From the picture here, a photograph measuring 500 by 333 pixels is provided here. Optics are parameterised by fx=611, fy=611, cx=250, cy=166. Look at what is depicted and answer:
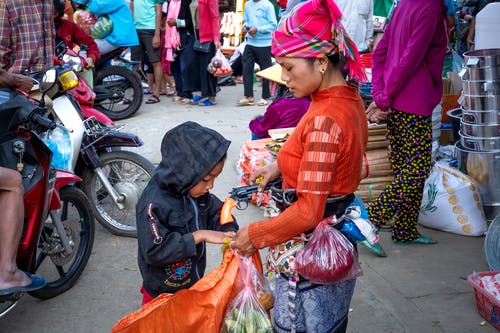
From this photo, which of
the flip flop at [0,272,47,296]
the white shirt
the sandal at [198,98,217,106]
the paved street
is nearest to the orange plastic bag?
the flip flop at [0,272,47,296]

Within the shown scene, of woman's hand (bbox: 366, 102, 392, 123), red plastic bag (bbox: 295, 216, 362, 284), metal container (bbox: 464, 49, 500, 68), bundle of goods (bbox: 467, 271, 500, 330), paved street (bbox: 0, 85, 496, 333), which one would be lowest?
paved street (bbox: 0, 85, 496, 333)

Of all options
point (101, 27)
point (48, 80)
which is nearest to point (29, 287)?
point (48, 80)

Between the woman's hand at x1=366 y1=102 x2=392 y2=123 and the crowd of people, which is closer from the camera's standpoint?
the crowd of people

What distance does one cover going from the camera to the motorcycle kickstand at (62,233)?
13.0ft

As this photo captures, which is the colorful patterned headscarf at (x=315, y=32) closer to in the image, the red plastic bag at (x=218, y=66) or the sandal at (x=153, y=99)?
the red plastic bag at (x=218, y=66)

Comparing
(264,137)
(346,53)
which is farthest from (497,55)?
(346,53)

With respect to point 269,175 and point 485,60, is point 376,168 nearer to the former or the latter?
point 485,60

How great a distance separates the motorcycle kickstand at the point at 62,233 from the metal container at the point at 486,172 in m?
3.31

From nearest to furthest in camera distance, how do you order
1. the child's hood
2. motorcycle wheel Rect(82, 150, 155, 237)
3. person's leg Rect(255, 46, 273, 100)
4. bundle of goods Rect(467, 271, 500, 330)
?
the child's hood, bundle of goods Rect(467, 271, 500, 330), motorcycle wheel Rect(82, 150, 155, 237), person's leg Rect(255, 46, 273, 100)

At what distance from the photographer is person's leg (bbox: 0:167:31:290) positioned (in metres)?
3.36

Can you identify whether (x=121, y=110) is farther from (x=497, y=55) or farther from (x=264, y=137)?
(x=497, y=55)

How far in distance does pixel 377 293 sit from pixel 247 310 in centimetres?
199

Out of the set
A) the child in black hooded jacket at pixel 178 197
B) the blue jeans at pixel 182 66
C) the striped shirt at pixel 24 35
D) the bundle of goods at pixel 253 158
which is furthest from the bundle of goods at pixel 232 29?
the child in black hooded jacket at pixel 178 197

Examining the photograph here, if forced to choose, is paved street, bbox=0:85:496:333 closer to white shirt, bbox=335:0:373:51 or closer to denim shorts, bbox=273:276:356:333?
denim shorts, bbox=273:276:356:333
